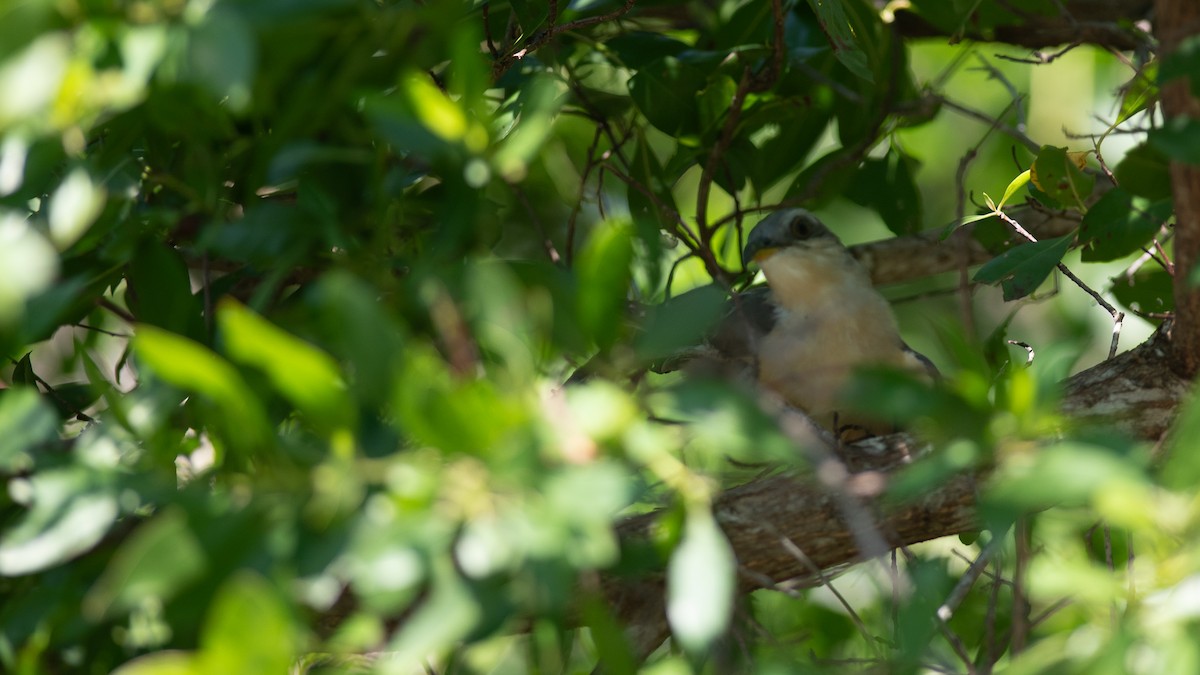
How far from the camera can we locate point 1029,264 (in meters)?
2.50

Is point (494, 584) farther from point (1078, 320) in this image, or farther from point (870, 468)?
point (1078, 320)

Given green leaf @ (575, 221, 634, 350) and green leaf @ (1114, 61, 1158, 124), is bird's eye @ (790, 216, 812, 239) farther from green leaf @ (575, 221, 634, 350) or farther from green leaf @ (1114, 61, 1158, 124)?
green leaf @ (575, 221, 634, 350)

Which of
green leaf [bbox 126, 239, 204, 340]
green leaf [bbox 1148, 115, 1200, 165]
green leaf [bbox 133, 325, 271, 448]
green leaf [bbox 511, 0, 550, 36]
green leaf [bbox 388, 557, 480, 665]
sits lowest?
green leaf [bbox 126, 239, 204, 340]

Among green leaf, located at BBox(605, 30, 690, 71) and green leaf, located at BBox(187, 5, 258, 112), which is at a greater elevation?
green leaf, located at BBox(187, 5, 258, 112)

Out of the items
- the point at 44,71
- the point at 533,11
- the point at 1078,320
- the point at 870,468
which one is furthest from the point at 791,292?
the point at 44,71

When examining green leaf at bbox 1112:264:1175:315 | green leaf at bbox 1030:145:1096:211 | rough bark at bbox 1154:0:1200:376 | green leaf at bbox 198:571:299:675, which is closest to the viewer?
green leaf at bbox 198:571:299:675

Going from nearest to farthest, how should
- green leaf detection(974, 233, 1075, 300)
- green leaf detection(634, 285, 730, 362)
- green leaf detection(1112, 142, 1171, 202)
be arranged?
green leaf detection(634, 285, 730, 362) < green leaf detection(1112, 142, 1171, 202) < green leaf detection(974, 233, 1075, 300)

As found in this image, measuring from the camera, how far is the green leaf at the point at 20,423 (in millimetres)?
1494

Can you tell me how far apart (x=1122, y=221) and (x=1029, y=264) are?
204mm

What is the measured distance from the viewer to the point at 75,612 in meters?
1.66

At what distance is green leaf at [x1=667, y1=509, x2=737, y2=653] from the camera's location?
1281 mm

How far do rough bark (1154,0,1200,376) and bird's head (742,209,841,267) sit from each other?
1529mm

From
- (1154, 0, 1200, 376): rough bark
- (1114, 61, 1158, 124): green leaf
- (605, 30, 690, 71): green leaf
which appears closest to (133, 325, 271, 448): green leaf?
(1154, 0, 1200, 376): rough bark

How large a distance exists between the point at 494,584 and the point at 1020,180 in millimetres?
1826
